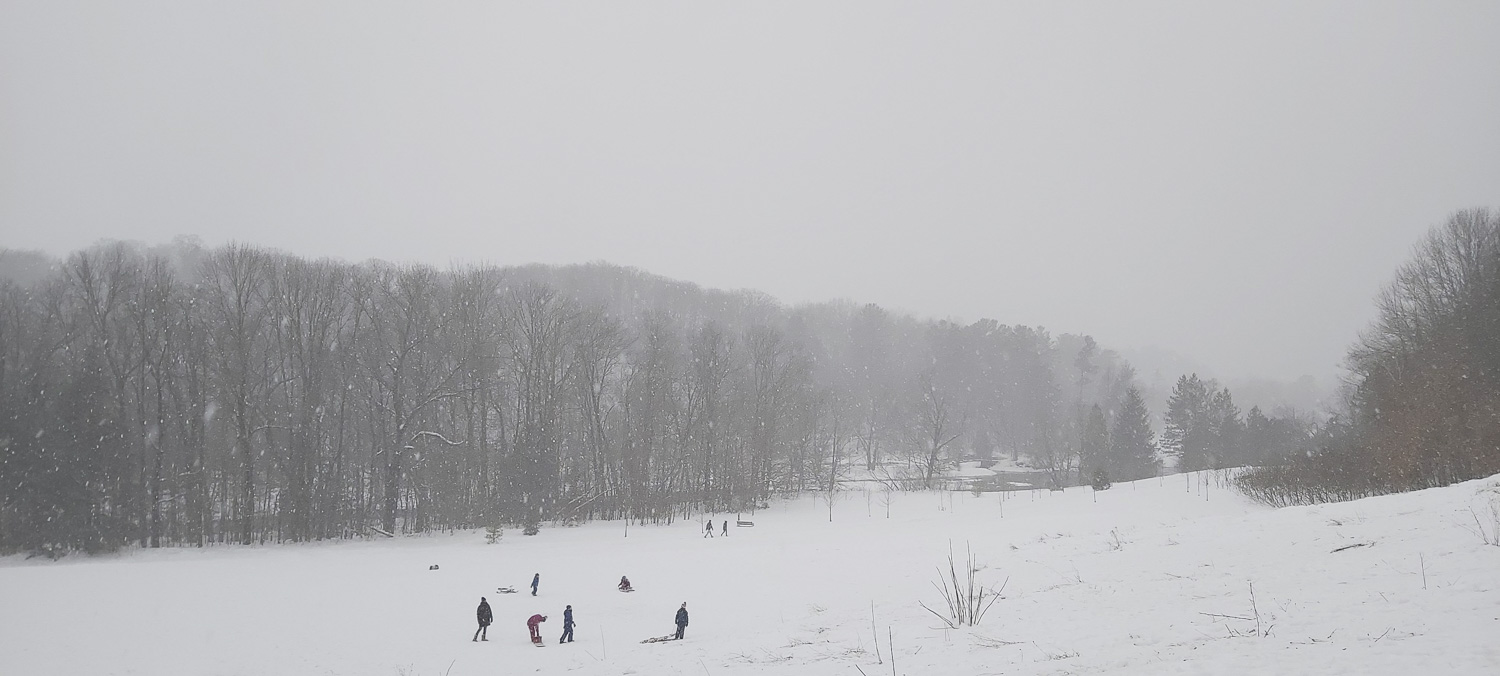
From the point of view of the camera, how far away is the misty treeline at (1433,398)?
21.0 metres

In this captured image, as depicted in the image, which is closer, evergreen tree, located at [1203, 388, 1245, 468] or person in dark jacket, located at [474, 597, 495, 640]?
person in dark jacket, located at [474, 597, 495, 640]

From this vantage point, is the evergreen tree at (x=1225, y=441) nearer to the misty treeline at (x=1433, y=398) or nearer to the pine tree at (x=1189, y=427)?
the pine tree at (x=1189, y=427)

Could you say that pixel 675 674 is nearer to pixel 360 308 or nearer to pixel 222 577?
pixel 222 577

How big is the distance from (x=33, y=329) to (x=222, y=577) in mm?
19018

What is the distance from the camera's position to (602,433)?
146ft

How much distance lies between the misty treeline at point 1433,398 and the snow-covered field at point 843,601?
3897 millimetres

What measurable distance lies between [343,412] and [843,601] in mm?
30648

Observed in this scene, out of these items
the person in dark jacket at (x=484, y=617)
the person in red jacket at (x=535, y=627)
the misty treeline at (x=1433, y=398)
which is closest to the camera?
the person in red jacket at (x=535, y=627)

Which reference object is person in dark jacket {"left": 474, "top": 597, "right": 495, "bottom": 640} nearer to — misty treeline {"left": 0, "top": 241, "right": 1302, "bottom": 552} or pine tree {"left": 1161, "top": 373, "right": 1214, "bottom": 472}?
misty treeline {"left": 0, "top": 241, "right": 1302, "bottom": 552}

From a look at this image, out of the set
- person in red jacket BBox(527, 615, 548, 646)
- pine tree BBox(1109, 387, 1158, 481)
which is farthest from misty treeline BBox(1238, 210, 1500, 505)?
person in red jacket BBox(527, 615, 548, 646)

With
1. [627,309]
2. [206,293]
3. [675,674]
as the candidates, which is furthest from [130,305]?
[627,309]

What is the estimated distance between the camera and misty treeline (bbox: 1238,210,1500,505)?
20969mm

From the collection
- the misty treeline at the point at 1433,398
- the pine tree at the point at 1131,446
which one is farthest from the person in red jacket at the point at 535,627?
the pine tree at the point at 1131,446

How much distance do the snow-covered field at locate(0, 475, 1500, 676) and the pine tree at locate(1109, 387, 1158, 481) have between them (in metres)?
28.2
